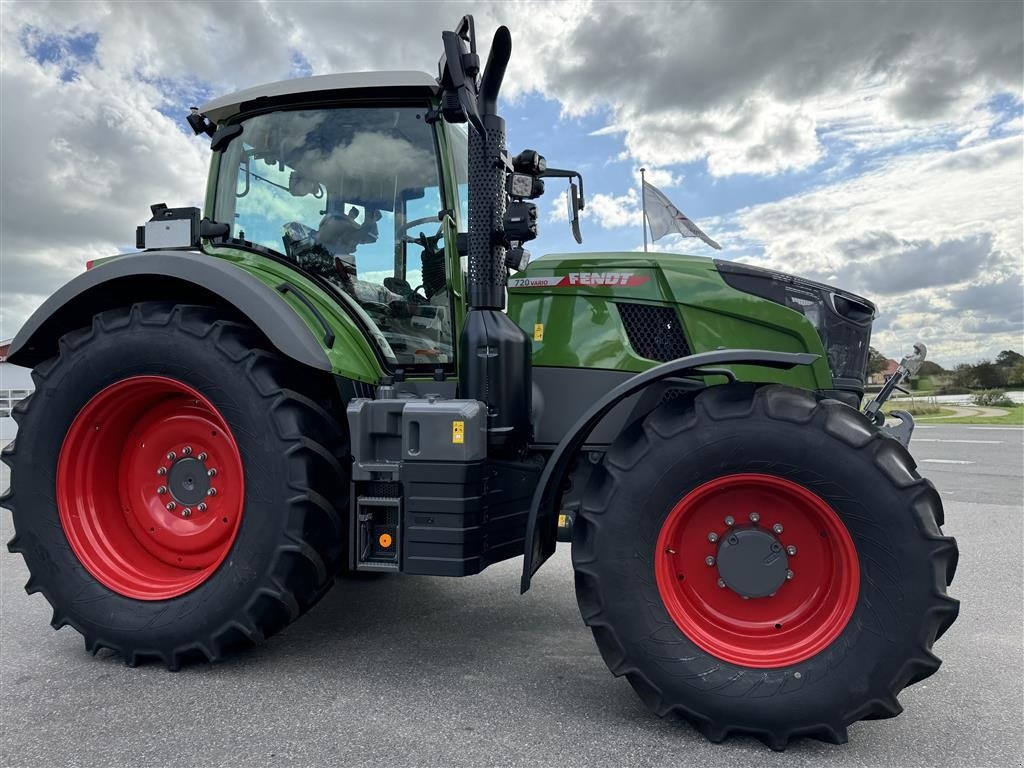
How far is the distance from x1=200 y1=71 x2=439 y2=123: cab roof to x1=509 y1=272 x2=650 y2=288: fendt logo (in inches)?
37.2

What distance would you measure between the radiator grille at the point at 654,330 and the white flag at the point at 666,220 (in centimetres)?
126

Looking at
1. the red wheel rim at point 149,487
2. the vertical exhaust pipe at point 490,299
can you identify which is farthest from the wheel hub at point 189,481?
the vertical exhaust pipe at point 490,299

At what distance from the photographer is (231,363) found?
285 centimetres

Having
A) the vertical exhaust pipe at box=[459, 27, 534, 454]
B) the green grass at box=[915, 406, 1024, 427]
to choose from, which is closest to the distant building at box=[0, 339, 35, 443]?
the vertical exhaust pipe at box=[459, 27, 534, 454]

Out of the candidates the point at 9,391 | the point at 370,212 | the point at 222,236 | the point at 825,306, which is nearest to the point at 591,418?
the point at 825,306

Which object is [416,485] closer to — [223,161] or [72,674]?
[72,674]

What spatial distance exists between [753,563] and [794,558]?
150 millimetres

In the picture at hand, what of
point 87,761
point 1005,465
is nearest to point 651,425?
point 87,761

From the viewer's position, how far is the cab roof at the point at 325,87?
123 inches

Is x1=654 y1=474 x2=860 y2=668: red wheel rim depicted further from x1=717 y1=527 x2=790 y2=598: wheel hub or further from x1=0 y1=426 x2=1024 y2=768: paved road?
x1=0 y1=426 x2=1024 y2=768: paved road

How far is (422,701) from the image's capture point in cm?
254

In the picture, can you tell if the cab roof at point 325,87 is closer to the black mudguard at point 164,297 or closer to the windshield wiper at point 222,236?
the windshield wiper at point 222,236

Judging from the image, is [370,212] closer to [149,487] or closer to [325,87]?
[325,87]

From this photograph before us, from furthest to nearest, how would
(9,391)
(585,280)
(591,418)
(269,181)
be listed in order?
(9,391), (269,181), (585,280), (591,418)
